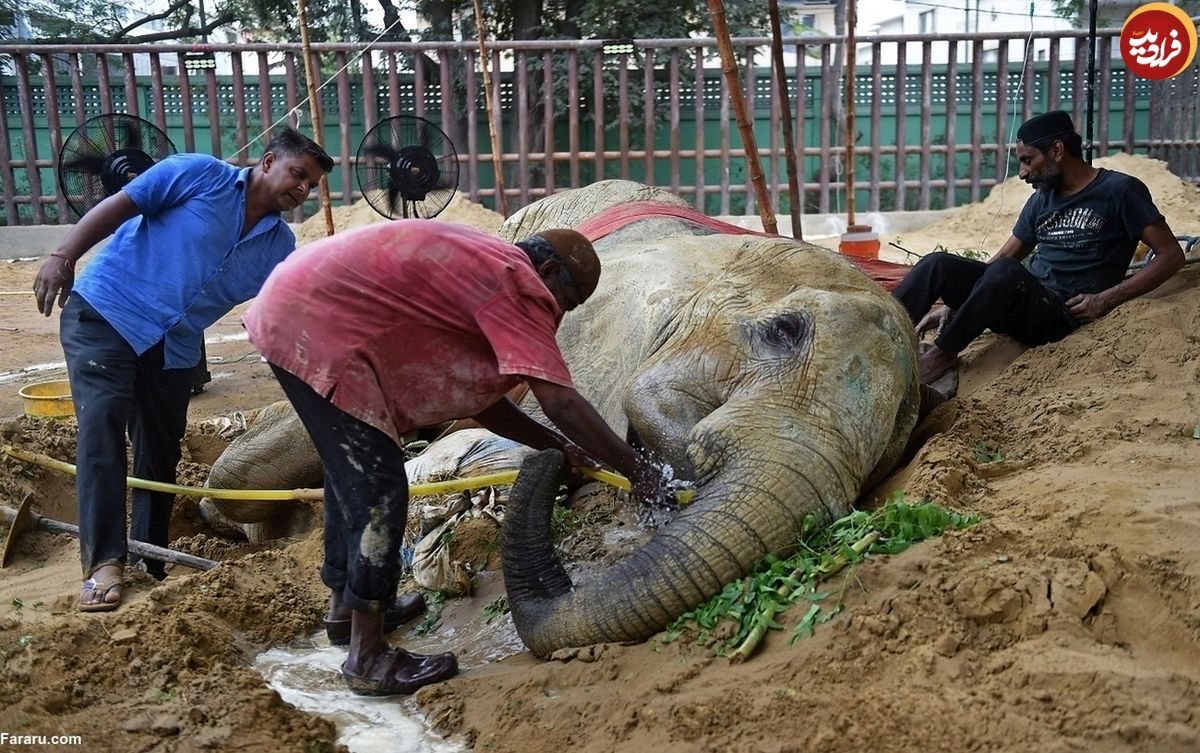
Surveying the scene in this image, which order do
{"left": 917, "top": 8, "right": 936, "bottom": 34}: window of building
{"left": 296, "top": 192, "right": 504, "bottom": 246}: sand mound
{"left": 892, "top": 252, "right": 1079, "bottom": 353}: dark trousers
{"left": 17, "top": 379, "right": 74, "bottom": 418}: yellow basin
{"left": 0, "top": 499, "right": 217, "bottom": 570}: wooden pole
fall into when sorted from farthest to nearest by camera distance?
{"left": 917, "top": 8, "right": 936, "bottom": 34}: window of building, {"left": 296, "top": 192, "right": 504, "bottom": 246}: sand mound, {"left": 17, "top": 379, "right": 74, "bottom": 418}: yellow basin, {"left": 892, "top": 252, "right": 1079, "bottom": 353}: dark trousers, {"left": 0, "top": 499, "right": 217, "bottom": 570}: wooden pole

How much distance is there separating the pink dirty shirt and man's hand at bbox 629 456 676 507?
0.41 metres

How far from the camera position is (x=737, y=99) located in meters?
7.25

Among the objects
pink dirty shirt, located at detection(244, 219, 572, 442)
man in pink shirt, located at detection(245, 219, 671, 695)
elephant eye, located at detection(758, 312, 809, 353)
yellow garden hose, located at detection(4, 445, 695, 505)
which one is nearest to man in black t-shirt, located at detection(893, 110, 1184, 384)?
elephant eye, located at detection(758, 312, 809, 353)

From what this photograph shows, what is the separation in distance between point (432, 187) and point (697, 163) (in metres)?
5.60

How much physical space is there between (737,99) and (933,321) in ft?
5.91

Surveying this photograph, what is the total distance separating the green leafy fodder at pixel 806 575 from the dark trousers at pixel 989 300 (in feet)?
7.95

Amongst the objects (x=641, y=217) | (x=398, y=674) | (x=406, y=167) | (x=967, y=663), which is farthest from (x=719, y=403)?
(x=406, y=167)

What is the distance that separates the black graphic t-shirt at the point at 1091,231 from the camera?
606 centimetres

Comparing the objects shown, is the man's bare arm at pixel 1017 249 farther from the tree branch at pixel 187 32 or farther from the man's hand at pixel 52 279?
the tree branch at pixel 187 32

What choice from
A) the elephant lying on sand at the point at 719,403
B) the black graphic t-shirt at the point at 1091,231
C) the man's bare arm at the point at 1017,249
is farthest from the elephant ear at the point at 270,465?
the black graphic t-shirt at the point at 1091,231

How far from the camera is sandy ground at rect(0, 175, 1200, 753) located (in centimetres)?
Answer: 283

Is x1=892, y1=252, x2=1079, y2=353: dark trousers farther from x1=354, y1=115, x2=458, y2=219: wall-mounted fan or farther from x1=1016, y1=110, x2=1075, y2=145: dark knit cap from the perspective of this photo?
x1=354, y1=115, x2=458, y2=219: wall-mounted fan

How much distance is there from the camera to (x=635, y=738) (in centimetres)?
308

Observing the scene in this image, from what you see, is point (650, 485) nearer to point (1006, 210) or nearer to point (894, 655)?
point (894, 655)
